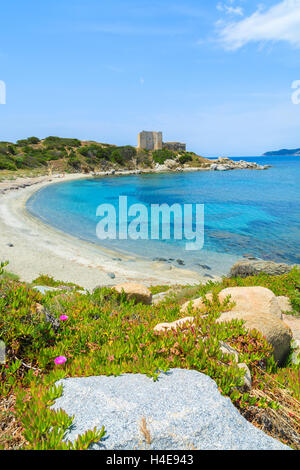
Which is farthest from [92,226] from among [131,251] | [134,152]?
[134,152]

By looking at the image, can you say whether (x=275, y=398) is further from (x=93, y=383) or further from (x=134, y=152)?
(x=134, y=152)

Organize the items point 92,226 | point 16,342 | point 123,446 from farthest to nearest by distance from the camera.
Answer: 1. point 92,226
2. point 16,342
3. point 123,446

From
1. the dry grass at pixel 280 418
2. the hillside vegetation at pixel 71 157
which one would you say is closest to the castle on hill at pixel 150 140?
the hillside vegetation at pixel 71 157

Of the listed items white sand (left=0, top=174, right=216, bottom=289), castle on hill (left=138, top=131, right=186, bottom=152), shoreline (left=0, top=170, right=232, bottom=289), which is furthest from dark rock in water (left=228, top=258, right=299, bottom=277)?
castle on hill (left=138, top=131, right=186, bottom=152)

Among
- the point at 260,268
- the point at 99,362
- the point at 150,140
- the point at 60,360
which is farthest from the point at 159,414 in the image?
the point at 150,140

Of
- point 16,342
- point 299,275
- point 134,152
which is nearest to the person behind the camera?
point 16,342

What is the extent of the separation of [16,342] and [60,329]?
3.03ft

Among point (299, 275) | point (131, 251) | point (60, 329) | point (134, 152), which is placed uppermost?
point (134, 152)

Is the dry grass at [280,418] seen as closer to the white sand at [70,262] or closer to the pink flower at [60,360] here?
the pink flower at [60,360]

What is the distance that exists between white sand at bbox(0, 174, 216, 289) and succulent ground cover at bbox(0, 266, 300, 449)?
30.5 feet

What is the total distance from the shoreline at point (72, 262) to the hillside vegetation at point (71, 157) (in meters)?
58.2

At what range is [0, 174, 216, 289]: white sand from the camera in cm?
1550

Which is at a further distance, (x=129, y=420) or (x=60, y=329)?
(x=60, y=329)

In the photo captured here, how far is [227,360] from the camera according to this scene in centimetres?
372
